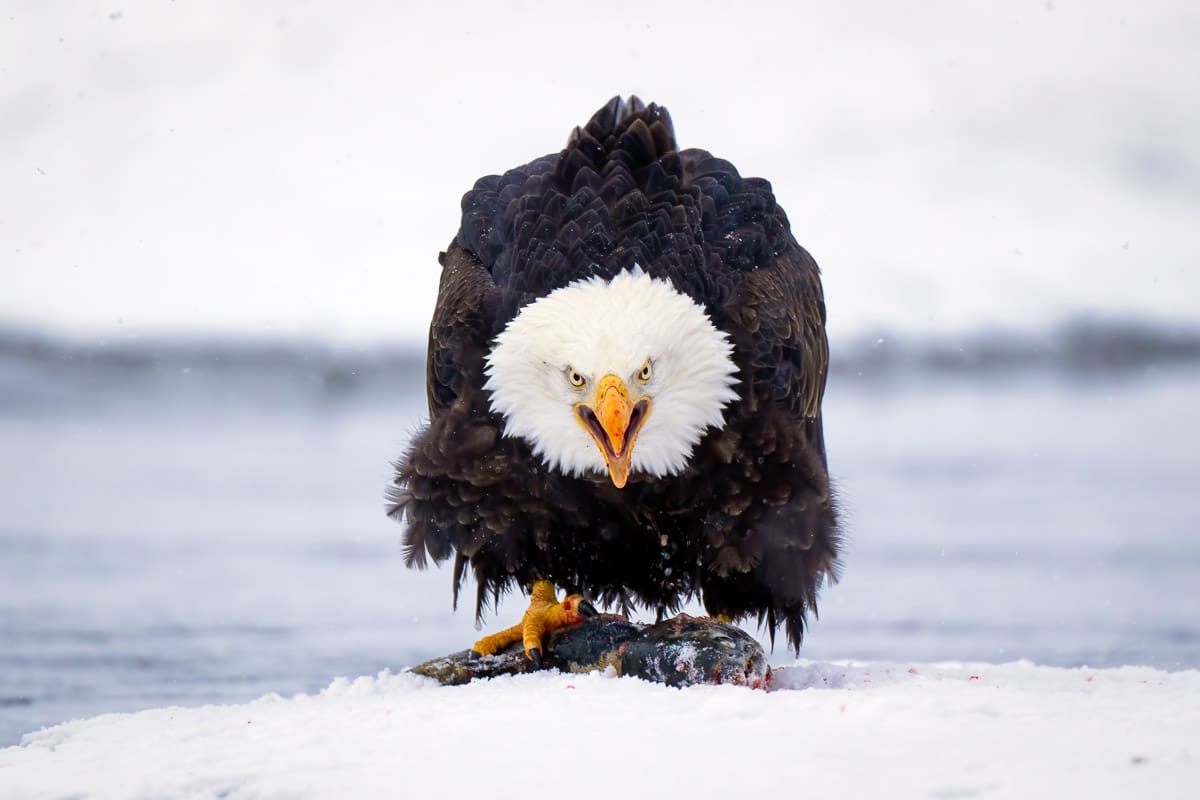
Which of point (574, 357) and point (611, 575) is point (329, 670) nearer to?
point (611, 575)

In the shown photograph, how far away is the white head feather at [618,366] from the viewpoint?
4.10 m

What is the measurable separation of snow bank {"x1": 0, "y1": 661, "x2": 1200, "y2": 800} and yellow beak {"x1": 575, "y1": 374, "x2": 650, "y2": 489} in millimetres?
649

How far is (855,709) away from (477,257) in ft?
7.91

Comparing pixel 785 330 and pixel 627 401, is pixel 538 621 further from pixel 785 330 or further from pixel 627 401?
pixel 785 330

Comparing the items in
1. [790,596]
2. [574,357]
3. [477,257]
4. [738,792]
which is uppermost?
[477,257]

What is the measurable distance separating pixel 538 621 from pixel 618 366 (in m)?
0.97

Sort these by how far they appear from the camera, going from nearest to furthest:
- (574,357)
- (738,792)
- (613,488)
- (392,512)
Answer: (738,792)
(574,357)
(613,488)
(392,512)

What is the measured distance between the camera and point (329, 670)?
6.25 meters

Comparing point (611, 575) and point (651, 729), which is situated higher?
point (611, 575)

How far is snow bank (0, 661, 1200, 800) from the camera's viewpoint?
8.50 ft

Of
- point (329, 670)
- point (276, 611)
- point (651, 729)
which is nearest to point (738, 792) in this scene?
point (651, 729)

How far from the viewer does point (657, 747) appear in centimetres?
285

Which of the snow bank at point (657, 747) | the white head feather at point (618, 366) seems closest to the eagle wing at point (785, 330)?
the white head feather at point (618, 366)

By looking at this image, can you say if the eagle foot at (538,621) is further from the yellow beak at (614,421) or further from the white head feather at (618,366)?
the yellow beak at (614,421)
